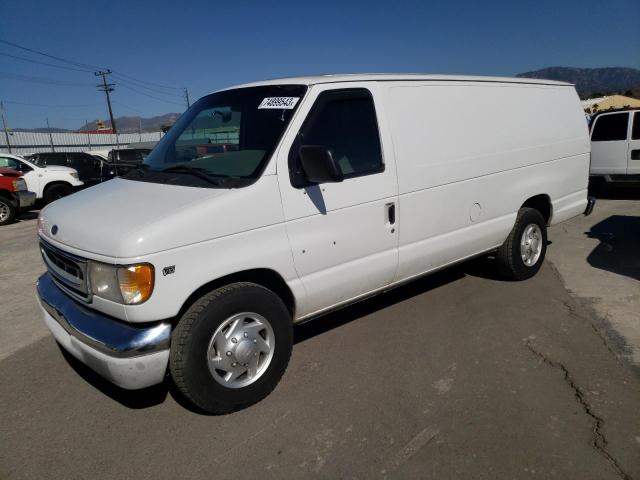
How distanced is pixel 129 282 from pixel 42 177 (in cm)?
1299

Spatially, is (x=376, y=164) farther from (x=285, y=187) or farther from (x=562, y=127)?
(x=562, y=127)

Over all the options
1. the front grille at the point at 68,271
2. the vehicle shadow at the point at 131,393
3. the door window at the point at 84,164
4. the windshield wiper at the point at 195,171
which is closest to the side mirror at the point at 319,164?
the windshield wiper at the point at 195,171

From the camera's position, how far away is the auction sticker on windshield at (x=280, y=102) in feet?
10.5

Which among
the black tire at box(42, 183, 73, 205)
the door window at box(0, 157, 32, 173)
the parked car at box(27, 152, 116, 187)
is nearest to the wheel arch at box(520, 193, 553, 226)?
the black tire at box(42, 183, 73, 205)

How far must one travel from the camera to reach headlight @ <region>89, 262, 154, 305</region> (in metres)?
2.51

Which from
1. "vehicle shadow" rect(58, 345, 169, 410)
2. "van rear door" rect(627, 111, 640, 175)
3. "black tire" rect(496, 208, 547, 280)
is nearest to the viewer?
"vehicle shadow" rect(58, 345, 169, 410)

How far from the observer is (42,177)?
43.7 feet

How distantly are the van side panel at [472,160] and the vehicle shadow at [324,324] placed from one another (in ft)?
2.53

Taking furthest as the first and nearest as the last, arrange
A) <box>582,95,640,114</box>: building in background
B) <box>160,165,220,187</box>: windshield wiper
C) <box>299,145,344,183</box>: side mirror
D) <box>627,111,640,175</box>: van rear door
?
<box>582,95,640,114</box>: building in background, <box>627,111,640,175</box>: van rear door, <box>160,165,220,187</box>: windshield wiper, <box>299,145,344,183</box>: side mirror

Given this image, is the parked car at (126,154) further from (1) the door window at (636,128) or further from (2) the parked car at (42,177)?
(1) the door window at (636,128)

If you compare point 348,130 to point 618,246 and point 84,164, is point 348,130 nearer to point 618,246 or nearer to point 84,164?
point 618,246

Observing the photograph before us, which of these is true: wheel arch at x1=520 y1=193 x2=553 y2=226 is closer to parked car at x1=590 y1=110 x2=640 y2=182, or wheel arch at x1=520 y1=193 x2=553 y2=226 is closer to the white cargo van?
the white cargo van

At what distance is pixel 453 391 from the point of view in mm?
3125

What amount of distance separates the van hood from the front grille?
0.08 metres
